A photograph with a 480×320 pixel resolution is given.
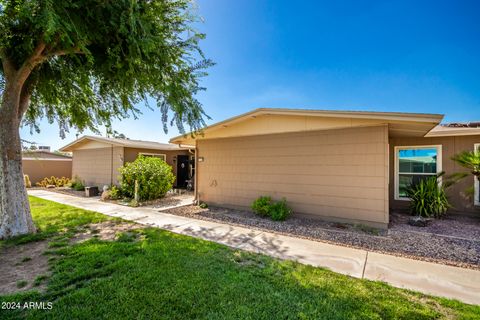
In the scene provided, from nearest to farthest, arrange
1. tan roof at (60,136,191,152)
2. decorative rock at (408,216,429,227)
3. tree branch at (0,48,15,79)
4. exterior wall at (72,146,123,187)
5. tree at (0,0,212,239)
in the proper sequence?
tree at (0,0,212,239)
tree branch at (0,48,15,79)
decorative rock at (408,216,429,227)
tan roof at (60,136,191,152)
exterior wall at (72,146,123,187)

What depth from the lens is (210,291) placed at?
268 cm

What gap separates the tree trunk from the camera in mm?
4531

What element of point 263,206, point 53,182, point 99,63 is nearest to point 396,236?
point 263,206

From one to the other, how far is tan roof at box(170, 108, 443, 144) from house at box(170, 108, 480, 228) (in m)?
0.02

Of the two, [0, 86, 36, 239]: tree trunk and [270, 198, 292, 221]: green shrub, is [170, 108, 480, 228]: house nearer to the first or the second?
[270, 198, 292, 221]: green shrub

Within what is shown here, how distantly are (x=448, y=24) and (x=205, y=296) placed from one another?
9946 mm

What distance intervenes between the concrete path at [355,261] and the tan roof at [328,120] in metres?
2.57

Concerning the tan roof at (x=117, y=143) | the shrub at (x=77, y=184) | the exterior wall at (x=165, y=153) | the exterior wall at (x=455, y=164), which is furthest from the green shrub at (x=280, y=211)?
the shrub at (x=77, y=184)

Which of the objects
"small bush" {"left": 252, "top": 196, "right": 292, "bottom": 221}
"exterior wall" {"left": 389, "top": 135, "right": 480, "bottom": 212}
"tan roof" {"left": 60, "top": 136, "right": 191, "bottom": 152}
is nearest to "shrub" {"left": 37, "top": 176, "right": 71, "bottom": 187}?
"tan roof" {"left": 60, "top": 136, "right": 191, "bottom": 152}

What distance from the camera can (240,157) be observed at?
7.98 m

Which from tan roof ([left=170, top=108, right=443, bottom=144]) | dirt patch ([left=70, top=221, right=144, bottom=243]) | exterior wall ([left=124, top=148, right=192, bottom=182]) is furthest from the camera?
exterior wall ([left=124, top=148, right=192, bottom=182])

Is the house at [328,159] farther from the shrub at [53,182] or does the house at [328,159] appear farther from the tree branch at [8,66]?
the shrub at [53,182]

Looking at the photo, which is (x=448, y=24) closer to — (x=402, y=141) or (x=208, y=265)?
(x=402, y=141)

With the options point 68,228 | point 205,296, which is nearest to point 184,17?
point 205,296
